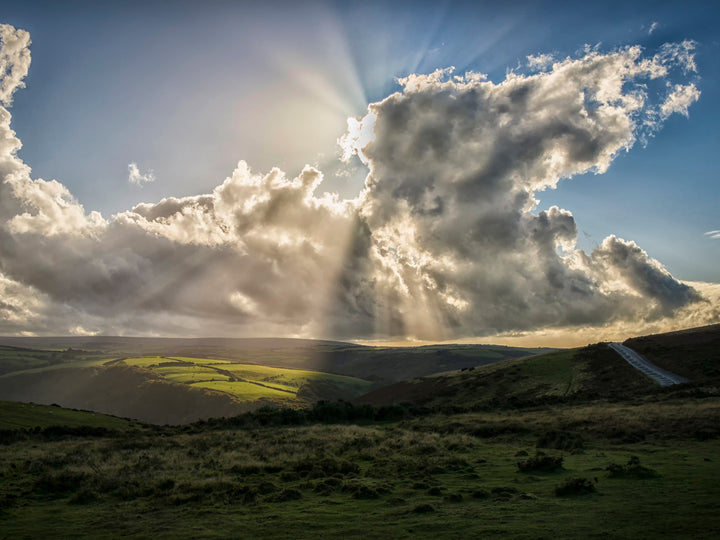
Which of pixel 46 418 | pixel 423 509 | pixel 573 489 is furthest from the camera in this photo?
pixel 46 418

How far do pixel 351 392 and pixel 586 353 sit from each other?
126 m

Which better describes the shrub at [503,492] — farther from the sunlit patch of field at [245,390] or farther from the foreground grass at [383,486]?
the sunlit patch of field at [245,390]

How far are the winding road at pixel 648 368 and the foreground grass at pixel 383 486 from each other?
26.9 metres

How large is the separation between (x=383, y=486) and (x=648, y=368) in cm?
6568

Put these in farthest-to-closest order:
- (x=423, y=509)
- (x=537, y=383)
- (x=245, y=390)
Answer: (x=245, y=390) < (x=537, y=383) < (x=423, y=509)

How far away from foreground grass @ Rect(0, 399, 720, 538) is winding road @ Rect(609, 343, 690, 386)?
88.1ft

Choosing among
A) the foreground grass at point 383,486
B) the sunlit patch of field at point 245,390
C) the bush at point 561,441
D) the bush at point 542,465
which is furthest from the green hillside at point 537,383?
the sunlit patch of field at point 245,390

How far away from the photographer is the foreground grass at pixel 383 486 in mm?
14578

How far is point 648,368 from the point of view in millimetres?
69250

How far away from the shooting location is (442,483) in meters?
21.2

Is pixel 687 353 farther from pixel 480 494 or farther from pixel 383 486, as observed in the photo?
pixel 383 486

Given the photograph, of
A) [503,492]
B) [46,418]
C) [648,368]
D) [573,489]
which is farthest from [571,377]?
[46,418]

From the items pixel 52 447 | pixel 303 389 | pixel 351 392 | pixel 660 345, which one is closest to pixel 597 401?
pixel 660 345

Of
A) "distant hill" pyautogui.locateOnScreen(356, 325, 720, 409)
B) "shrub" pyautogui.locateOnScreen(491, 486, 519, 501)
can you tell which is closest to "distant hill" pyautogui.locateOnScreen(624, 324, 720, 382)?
"distant hill" pyautogui.locateOnScreen(356, 325, 720, 409)
